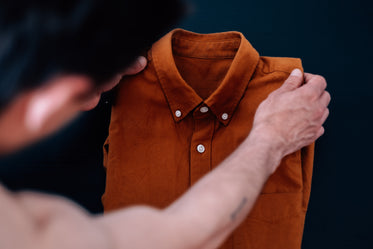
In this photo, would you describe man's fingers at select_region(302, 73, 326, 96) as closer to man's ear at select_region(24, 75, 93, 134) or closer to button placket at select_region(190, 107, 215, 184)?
button placket at select_region(190, 107, 215, 184)

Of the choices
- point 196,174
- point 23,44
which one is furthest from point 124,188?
point 23,44

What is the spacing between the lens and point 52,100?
0.40 metres

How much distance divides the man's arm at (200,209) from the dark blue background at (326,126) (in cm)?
31

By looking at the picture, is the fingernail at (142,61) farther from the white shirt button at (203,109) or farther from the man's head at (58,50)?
the man's head at (58,50)

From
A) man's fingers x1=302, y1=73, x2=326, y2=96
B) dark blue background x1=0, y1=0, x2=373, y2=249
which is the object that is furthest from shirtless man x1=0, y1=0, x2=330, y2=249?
dark blue background x1=0, y1=0, x2=373, y2=249

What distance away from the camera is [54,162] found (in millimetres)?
1064

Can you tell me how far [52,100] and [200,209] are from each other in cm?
29

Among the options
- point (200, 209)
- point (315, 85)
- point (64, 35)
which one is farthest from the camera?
point (315, 85)

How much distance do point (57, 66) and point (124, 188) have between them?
0.55 m

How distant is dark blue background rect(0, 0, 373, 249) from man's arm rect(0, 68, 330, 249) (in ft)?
1.01

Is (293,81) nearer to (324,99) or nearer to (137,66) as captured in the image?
(324,99)

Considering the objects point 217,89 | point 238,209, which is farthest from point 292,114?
point 238,209

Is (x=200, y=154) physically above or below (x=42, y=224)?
below

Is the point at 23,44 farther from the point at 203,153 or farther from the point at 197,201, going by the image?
the point at 203,153
